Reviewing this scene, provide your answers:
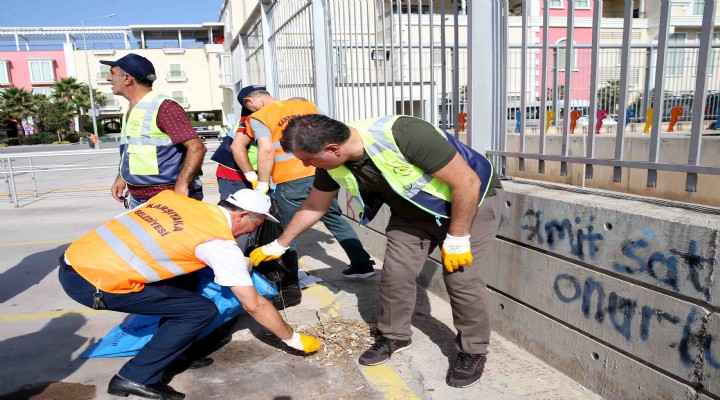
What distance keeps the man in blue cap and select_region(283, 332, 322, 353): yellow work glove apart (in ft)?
4.10

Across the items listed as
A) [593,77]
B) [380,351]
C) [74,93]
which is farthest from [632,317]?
[74,93]

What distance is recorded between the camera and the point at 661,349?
215cm

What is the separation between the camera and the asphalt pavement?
268cm

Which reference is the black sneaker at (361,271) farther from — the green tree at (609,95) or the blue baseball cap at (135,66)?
the green tree at (609,95)

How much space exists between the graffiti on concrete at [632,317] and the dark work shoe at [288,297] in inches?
76.7

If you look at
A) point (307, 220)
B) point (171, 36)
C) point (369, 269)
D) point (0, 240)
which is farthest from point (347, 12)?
point (171, 36)

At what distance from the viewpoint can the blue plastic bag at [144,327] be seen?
10.2 feet

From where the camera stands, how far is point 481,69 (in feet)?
10.3

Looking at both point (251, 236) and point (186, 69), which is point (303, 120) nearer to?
point (251, 236)

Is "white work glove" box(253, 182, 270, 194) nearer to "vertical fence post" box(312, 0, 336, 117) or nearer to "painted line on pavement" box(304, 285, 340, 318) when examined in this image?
"painted line on pavement" box(304, 285, 340, 318)

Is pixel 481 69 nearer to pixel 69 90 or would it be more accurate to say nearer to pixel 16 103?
pixel 16 103

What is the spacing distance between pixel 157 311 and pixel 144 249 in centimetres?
39

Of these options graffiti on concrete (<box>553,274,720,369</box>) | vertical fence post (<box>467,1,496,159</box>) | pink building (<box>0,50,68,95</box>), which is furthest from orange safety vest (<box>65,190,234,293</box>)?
pink building (<box>0,50,68,95</box>)

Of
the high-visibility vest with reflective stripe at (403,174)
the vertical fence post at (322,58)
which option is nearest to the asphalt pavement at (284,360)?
the high-visibility vest with reflective stripe at (403,174)
